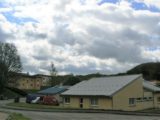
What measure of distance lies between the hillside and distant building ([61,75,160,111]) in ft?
202

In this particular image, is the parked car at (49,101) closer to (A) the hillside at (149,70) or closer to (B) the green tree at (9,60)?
(B) the green tree at (9,60)

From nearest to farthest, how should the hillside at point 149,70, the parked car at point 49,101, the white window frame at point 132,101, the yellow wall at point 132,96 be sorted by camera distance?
the yellow wall at point 132,96
the white window frame at point 132,101
the parked car at point 49,101
the hillside at point 149,70

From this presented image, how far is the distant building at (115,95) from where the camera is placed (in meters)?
Result: 56.5

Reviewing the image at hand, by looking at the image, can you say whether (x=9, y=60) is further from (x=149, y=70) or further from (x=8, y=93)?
(x=149, y=70)

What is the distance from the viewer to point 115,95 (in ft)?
184

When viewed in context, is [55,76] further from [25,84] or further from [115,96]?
[115,96]

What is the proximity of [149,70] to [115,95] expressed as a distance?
7683 cm

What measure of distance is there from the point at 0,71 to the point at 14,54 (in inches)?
391

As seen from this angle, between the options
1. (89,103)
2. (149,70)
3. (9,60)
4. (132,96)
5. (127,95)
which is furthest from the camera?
(149,70)

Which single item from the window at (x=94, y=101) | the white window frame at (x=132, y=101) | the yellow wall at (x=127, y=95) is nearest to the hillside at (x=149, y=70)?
the yellow wall at (x=127, y=95)

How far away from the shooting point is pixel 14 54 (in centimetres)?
11400

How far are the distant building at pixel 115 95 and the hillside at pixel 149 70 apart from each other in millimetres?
61427

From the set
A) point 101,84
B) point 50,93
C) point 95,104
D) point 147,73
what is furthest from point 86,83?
point 147,73

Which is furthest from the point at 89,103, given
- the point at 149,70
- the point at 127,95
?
the point at 149,70
